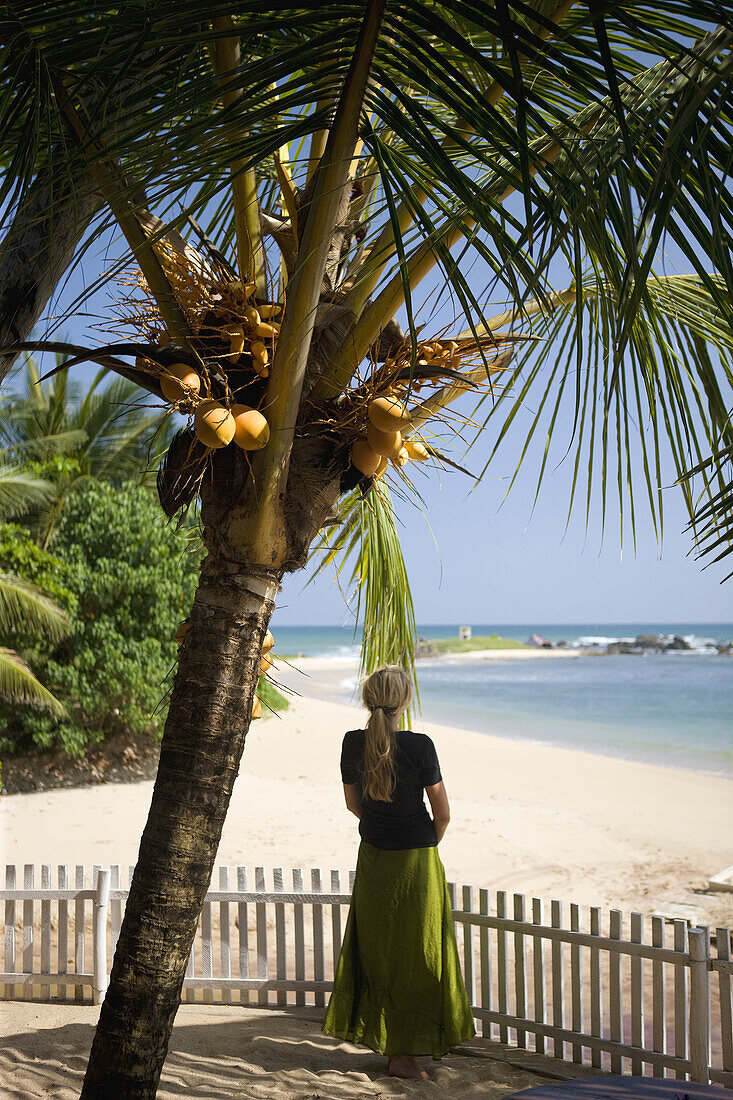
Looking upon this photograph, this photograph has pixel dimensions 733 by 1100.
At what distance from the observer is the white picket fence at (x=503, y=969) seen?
4.11 metres

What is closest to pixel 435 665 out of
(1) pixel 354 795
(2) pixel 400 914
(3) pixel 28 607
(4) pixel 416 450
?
(3) pixel 28 607

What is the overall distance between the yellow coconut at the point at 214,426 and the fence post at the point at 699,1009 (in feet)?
10.7

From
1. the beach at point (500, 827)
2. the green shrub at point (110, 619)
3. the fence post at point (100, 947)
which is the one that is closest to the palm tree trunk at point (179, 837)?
the fence post at point (100, 947)

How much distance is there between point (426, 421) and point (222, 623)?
98 centimetres

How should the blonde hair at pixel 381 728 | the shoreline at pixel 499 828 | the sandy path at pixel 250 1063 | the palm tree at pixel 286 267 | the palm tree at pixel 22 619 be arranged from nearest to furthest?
the palm tree at pixel 286 267 → the sandy path at pixel 250 1063 → the blonde hair at pixel 381 728 → the shoreline at pixel 499 828 → the palm tree at pixel 22 619

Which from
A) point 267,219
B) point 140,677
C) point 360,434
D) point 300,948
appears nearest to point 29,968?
point 300,948

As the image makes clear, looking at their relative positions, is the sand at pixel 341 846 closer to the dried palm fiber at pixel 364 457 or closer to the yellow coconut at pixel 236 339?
the dried palm fiber at pixel 364 457

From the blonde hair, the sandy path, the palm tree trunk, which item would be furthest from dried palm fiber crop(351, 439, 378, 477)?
the sandy path

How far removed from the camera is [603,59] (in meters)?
1.56

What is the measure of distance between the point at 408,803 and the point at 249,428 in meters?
2.17

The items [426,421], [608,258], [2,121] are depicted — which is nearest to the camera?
[608,258]

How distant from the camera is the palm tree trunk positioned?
2561 millimetres

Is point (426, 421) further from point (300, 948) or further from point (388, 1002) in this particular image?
point (300, 948)

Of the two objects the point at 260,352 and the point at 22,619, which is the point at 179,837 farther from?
the point at 22,619
